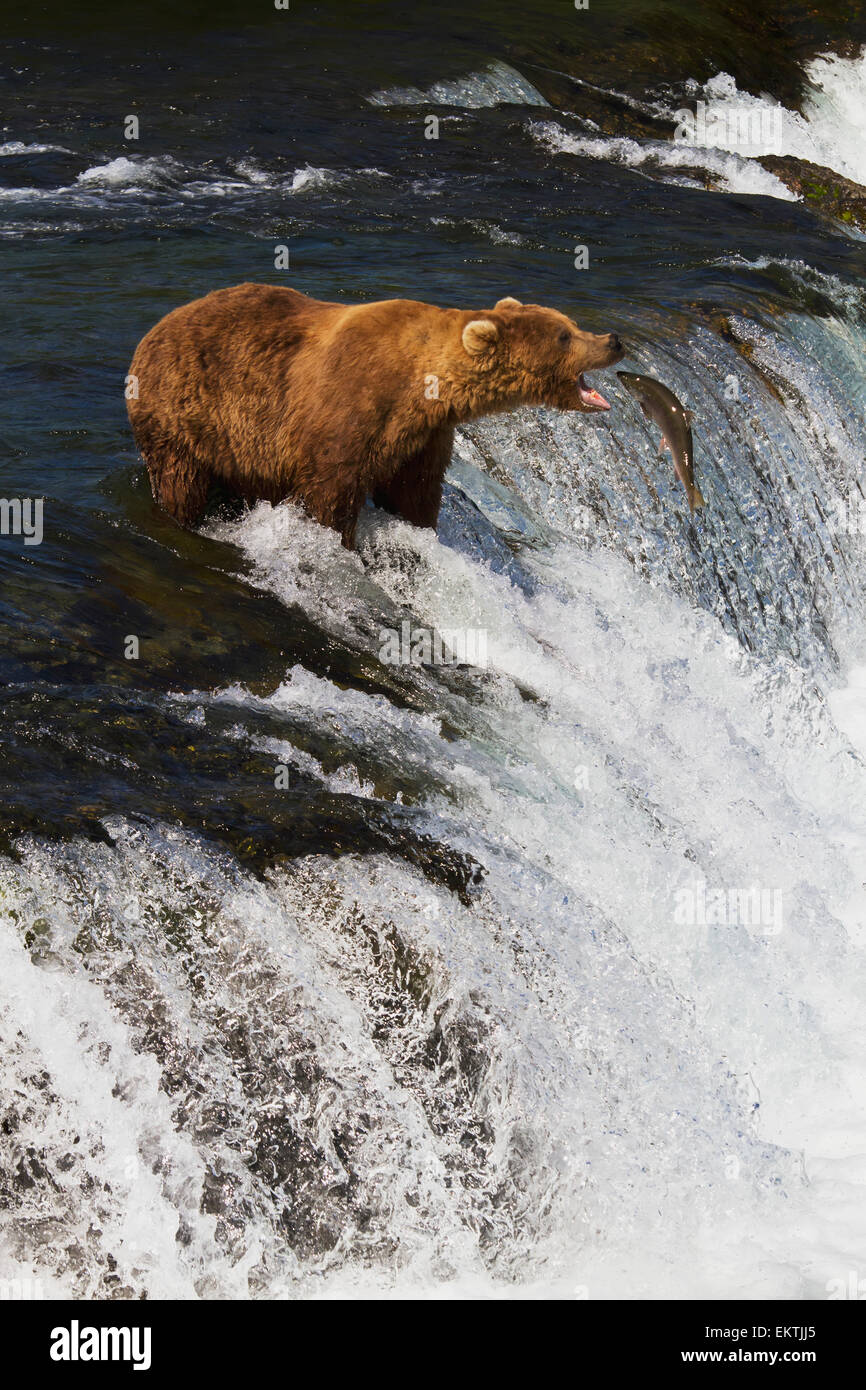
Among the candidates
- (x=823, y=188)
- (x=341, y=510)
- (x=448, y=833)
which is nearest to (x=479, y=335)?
(x=341, y=510)

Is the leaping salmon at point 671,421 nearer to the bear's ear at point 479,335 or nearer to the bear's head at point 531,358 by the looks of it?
the bear's head at point 531,358

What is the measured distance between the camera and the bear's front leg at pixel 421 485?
6539 millimetres

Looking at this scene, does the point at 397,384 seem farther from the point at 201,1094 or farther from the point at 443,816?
the point at 201,1094

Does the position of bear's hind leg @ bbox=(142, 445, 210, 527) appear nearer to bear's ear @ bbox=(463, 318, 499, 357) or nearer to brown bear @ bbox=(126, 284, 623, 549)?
brown bear @ bbox=(126, 284, 623, 549)

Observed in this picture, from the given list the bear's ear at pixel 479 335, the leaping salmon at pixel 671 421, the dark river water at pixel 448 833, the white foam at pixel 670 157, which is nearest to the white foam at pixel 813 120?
the white foam at pixel 670 157

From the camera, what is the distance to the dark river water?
14.0 feet

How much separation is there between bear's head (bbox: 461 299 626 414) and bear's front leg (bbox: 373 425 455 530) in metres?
0.25

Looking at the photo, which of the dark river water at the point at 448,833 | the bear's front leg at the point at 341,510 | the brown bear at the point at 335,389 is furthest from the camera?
the bear's front leg at the point at 341,510

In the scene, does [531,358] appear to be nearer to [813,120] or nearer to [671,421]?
[671,421]

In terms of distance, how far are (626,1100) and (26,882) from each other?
76.7 inches

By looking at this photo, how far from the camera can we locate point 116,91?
15.3 m

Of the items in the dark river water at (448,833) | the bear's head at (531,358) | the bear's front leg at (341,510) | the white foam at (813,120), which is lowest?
the dark river water at (448,833)

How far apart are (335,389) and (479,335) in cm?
63

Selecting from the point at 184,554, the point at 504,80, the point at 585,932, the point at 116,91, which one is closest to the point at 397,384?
the point at 184,554
